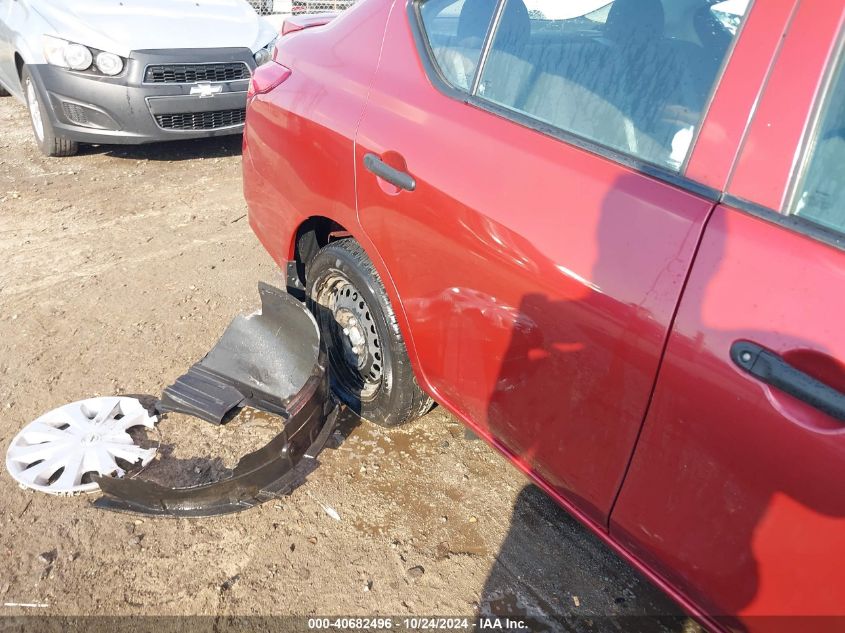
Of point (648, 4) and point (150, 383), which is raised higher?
point (648, 4)

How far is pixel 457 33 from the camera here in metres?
2.08

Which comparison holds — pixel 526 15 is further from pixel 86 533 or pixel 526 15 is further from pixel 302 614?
pixel 86 533

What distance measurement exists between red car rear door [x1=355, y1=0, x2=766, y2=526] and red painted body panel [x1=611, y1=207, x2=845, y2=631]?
7 centimetres

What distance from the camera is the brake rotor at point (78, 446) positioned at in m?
2.41

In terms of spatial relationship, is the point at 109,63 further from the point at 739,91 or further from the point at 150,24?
the point at 739,91

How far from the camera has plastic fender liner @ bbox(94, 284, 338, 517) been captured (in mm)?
2229

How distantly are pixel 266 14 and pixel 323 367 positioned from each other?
9.29 m

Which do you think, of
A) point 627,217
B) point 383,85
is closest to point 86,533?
point 383,85

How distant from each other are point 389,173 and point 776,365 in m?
1.29

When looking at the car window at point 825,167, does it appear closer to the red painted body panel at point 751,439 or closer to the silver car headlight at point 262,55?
the red painted body panel at point 751,439

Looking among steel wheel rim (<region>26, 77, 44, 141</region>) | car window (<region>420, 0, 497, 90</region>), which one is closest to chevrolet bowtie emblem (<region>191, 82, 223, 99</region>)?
steel wheel rim (<region>26, 77, 44, 141</region>)

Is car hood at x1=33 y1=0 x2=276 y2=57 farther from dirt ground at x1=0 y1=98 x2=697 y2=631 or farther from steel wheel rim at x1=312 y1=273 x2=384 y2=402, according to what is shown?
steel wheel rim at x1=312 y1=273 x2=384 y2=402

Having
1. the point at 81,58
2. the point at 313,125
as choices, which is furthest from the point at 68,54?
the point at 313,125

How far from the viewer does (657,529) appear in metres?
1.53
